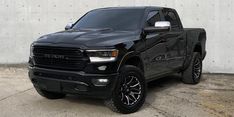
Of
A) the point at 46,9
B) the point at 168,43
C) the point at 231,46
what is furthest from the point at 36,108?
the point at 231,46

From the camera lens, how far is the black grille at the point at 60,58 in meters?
6.35

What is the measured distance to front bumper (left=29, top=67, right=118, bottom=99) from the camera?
20.6 feet

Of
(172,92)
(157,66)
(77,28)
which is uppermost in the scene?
(77,28)

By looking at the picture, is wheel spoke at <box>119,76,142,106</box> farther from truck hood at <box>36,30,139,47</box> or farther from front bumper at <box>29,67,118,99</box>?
truck hood at <box>36,30,139,47</box>

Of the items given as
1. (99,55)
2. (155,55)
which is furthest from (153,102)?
(99,55)

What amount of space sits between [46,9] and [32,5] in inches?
17.2

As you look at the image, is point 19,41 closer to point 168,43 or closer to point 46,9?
point 46,9

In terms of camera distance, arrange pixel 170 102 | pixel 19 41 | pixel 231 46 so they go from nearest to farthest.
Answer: pixel 170 102 < pixel 231 46 < pixel 19 41

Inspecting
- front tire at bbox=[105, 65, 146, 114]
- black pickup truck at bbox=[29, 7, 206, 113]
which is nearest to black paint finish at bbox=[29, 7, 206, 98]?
black pickup truck at bbox=[29, 7, 206, 113]

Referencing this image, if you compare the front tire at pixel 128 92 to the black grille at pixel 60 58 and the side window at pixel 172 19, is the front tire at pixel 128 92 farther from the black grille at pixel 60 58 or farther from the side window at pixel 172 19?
the side window at pixel 172 19

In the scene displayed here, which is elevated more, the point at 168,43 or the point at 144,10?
the point at 144,10

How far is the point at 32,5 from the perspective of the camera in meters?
12.1

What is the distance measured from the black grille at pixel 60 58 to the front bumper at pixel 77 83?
0.33ft

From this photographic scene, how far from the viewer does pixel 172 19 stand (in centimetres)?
912
